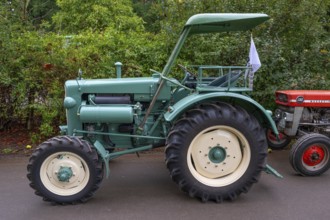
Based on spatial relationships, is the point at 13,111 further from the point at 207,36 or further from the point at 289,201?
the point at 289,201

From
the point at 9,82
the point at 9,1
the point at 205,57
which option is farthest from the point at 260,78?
the point at 9,1

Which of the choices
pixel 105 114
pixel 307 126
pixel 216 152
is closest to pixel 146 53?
pixel 105 114


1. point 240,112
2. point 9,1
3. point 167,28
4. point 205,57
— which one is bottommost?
point 240,112

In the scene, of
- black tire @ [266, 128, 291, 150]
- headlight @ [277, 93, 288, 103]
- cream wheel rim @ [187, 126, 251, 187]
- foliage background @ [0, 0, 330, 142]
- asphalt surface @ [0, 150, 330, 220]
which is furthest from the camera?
foliage background @ [0, 0, 330, 142]

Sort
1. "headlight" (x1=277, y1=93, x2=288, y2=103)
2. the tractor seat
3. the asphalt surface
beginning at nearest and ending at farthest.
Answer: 1. the asphalt surface
2. the tractor seat
3. "headlight" (x1=277, y1=93, x2=288, y2=103)

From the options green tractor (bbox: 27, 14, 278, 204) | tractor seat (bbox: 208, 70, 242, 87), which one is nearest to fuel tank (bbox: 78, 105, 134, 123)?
green tractor (bbox: 27, 14, 278, 204)

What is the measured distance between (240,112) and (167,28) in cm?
354

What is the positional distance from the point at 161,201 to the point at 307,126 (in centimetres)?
272

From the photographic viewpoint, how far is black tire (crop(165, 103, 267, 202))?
4309mm

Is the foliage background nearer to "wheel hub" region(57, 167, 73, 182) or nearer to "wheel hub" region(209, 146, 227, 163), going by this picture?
"wheel hub" region(57, 167, 73, 182)

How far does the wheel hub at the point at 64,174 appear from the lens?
4.26 m

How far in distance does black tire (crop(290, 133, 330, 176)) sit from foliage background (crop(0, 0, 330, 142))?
1.79 m

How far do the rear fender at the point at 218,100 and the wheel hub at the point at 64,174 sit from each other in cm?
121

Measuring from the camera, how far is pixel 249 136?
4.39 metres
